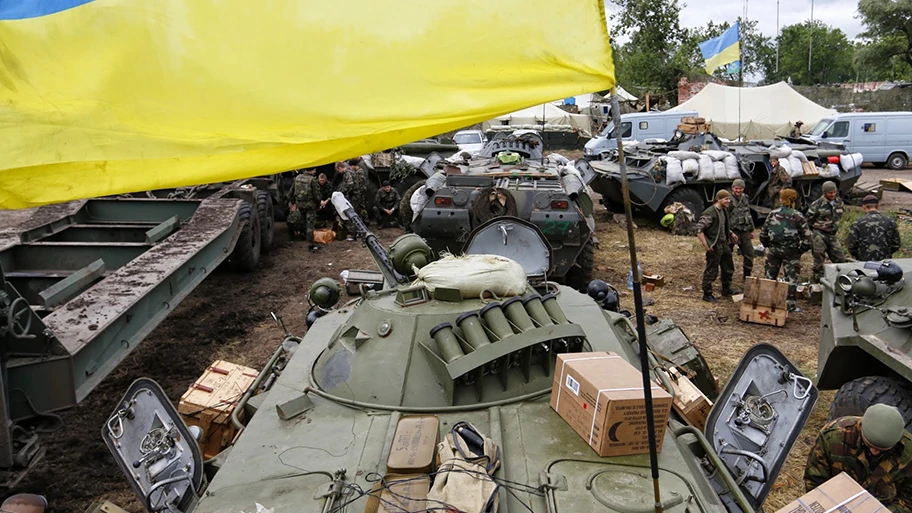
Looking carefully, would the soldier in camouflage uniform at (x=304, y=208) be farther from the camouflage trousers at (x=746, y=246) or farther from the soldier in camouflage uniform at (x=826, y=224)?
the soldier in camouflage uniform at (x=826, y=224)

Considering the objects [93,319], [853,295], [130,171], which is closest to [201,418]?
[93,319]

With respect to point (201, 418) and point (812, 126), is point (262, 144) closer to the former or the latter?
point (201, 418)

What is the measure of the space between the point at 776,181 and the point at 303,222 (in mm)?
8997

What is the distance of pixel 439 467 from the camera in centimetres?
329

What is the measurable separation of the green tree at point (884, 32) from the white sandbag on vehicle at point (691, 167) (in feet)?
89.0

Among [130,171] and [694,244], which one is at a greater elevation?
[130,171]

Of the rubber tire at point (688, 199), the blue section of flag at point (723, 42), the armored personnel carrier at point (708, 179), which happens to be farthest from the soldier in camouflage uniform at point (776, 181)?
the blue section of flag at point (723, 42)

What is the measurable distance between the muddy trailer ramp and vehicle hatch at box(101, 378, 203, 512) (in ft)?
3.36

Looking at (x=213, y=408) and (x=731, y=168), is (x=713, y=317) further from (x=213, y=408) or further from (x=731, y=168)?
(x=213, y=408)

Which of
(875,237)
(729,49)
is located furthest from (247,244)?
(729,49)

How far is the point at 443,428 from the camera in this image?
12.3ft

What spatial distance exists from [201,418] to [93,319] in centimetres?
130

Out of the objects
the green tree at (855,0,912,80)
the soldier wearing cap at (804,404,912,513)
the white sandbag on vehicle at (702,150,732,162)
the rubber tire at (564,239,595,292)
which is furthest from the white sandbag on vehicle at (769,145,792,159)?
the green tree at (855,0,912,80)

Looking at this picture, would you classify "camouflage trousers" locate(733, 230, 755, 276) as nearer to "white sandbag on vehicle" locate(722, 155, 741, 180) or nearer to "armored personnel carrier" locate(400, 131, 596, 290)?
"armored personnel carrier" locate(400, 131, 596, 290)
